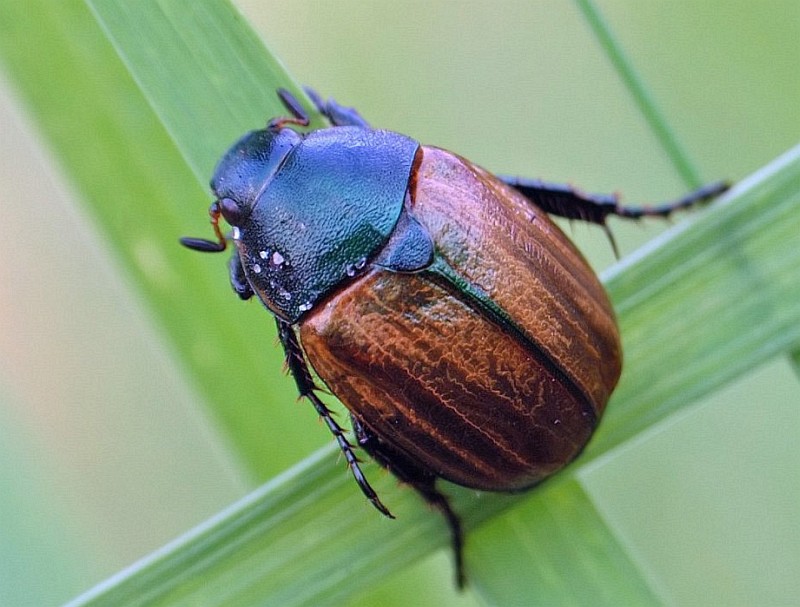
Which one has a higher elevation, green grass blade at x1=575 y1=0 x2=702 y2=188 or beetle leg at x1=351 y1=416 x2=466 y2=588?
green grass blade at x1=575 y1=0 x2=702 y2=188

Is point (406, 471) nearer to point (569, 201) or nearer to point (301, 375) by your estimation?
point (301, 375)

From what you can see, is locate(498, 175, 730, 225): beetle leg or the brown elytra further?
locate(498, 175, 730, 225): beetle leg

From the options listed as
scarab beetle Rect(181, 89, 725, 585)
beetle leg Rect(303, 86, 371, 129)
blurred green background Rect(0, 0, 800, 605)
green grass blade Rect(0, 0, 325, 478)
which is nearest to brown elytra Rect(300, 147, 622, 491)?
scarab beetle Rect(181, 89, 725, 585)

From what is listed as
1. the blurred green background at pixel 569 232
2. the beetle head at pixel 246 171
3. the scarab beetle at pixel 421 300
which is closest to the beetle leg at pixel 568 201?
the scarab beetle at pixel 421 300

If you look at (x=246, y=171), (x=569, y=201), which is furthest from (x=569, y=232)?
(x=246, y=171)

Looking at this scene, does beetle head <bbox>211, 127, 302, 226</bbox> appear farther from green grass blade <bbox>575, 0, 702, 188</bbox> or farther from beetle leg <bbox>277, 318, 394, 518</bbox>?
green grass blade <bbox>575, 0, 702, 188</bbox>

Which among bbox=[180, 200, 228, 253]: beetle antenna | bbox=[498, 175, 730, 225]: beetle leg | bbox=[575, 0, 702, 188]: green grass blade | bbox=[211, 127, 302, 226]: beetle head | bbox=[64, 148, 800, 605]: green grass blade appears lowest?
bbox=[64, 148, 800, 605]: green grass blade

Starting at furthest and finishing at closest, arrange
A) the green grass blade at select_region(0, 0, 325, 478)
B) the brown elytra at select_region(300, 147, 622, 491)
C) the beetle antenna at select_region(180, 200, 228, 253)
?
the beetle antenna at select_region(180, 200, 228, 253) → the green grass blade at select_region(0, 0, 325, 478) → the brown elytra at select_region(300, 147, 622, 491)
